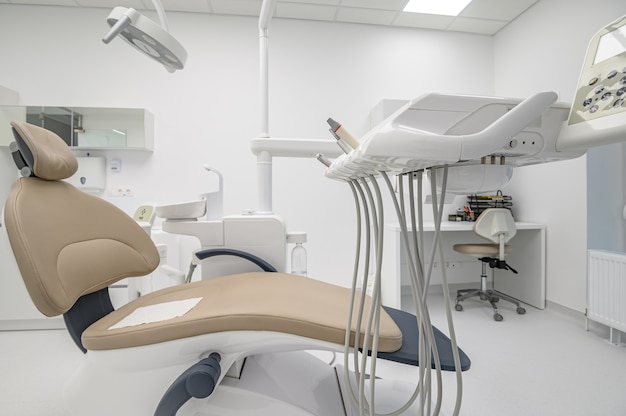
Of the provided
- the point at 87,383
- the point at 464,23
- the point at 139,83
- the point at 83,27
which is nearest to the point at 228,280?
the point at 87,383

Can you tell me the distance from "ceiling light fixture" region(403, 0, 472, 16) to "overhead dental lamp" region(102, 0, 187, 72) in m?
2.49

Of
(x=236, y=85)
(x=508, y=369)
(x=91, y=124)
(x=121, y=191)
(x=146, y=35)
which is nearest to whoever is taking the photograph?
(x=146, y=35)

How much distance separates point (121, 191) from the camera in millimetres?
2879

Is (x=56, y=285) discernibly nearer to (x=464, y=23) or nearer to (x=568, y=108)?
(x=568, y=108)

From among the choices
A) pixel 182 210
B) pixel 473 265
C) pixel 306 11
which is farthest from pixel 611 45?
pixel 473 265

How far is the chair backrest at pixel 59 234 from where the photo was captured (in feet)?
2.52

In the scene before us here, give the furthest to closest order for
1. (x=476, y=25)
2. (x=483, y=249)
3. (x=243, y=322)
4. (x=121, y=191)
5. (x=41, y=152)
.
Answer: (x=476, y=25), (x=121, y=191), (x=483, y=249), (x=41, y=152), (x=243, y=322)

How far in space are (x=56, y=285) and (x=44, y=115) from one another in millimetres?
2563

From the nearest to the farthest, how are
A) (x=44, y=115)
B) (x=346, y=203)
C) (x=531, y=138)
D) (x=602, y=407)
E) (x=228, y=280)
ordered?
1. (x=531, y=138)
2. (x=228, y=280)
3. (x=602, y=407)
4. (x=44, y=115)
5. (x=346, y=203)

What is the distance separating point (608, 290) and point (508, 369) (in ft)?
3.06

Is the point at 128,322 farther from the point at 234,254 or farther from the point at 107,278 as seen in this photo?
the point at 234,254

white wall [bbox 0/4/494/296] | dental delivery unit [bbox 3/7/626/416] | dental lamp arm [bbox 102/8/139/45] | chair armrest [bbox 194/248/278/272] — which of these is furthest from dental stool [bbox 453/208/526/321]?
dental lamp arm [bbox 102/8/139/45]

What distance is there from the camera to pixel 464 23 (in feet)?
10.3

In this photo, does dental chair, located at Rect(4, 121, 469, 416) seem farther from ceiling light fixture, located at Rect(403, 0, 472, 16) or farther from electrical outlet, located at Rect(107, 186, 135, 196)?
ceiling light fixture, located at Rect(403, 0, 472, 16)
